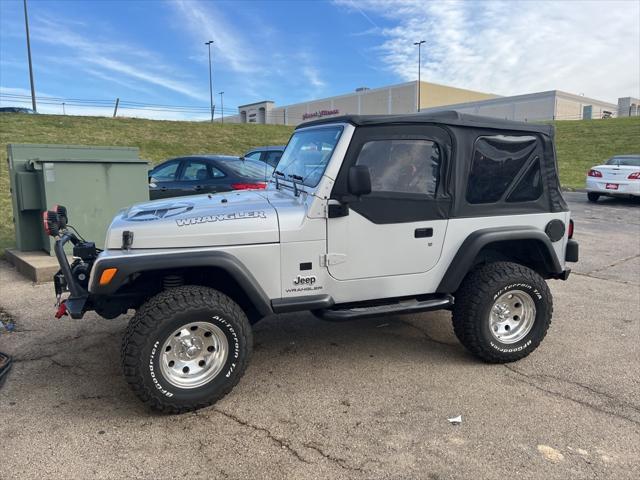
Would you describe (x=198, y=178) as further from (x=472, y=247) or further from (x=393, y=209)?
(x=472, y=247)

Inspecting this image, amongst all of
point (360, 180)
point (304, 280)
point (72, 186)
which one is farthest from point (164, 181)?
point (360, 180)

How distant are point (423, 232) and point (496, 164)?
0.86m

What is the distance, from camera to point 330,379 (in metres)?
3.75

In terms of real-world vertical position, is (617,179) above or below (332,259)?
above

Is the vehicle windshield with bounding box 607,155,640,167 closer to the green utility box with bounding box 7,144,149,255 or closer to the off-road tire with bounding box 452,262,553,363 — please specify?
the off-road tire with bounding box 452,262,553,363

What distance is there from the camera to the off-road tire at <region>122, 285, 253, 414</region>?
307cm

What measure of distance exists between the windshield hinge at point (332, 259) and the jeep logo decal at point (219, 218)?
50 cm

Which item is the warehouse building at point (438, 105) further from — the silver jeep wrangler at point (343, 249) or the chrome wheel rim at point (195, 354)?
the chrome wheel rim at point (195, 354)

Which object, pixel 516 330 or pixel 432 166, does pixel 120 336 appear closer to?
pixel 432 166

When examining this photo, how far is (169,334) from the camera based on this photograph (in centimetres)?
314

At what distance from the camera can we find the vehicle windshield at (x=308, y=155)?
3.62 m

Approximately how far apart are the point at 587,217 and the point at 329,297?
10.7 m

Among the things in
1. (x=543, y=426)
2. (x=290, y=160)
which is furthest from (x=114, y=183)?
(x=543, y=426)

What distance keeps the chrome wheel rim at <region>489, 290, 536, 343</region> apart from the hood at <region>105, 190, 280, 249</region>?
6.29 feet
